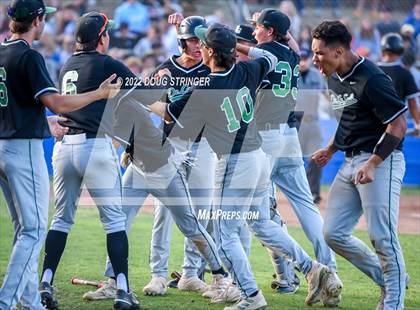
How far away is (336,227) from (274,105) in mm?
1739

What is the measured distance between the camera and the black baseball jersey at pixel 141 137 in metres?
7.18

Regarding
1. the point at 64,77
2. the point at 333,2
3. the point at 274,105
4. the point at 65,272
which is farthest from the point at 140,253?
the point at 333,2

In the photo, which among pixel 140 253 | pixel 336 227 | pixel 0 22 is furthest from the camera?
pixel 0 22

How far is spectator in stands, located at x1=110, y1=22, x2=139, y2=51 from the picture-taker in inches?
710

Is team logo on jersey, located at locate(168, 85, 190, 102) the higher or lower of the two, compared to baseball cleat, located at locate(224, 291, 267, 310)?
higher

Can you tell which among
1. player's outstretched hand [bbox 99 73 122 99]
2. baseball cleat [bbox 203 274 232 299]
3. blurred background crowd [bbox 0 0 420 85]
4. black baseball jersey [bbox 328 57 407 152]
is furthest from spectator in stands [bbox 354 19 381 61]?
player's outstretched hand [bbox 99 73 122 99]

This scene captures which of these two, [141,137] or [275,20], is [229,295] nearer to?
[141,137]

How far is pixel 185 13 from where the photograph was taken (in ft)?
61.6

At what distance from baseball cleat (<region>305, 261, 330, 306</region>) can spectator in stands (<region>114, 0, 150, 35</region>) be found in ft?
38.9

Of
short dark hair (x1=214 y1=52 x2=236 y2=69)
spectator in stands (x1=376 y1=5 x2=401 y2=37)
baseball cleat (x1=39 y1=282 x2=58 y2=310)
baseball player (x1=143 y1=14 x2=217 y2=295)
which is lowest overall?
baseball cleat (x1=39 y1=282 x2=58 y2=310)

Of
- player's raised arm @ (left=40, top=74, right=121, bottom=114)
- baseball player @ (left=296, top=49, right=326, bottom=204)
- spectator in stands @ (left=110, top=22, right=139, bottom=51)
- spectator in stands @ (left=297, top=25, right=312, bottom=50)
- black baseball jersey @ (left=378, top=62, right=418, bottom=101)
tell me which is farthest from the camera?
spectator in stands @ (left=110, top=22, right=139, bottom=51)

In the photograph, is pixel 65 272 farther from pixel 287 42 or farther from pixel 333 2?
pixel 333 2

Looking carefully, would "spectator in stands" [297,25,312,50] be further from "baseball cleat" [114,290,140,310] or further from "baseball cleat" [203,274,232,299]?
"baseball cleat" [114,290,140,310]

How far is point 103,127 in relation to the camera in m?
6.95
